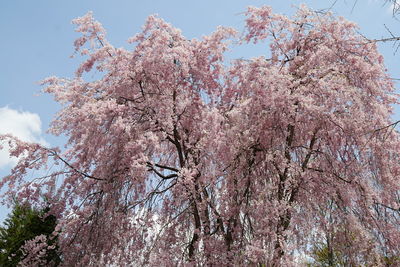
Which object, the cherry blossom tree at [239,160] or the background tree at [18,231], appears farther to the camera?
the background tree at [18,231]

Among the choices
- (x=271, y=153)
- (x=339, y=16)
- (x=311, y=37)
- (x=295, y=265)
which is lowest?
(x=295, y=265)

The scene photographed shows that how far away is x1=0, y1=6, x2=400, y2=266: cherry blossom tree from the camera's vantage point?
5.18 m

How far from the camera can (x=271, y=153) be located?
5.24 meters

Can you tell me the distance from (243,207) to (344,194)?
1464 millimetres

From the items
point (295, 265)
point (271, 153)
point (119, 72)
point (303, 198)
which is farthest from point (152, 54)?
point (295, 265)

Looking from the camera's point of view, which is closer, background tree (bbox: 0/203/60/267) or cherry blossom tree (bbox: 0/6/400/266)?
cherry blossom tree (bbox: 0/6/400/266)

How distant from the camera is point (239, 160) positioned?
5.65m

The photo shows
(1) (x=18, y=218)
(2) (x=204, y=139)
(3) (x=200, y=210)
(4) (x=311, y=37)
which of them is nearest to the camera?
(3) (x=200, y=210)

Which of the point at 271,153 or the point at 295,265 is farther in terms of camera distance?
the point at 271,153

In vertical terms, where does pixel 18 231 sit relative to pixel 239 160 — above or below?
above

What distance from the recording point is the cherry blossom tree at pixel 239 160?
5.18m

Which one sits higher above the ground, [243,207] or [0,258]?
[0,258]

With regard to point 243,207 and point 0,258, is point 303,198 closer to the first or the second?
point 243,207

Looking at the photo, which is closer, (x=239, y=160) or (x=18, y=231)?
(x=239, y=160)
